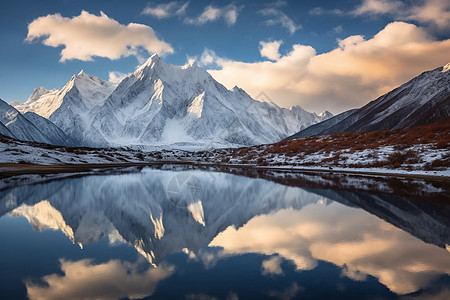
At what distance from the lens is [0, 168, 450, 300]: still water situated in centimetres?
764

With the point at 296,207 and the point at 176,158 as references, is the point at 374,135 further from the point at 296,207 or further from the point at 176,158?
the point at 176,158

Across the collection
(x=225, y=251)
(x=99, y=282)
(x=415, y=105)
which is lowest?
(x=225, y=251)

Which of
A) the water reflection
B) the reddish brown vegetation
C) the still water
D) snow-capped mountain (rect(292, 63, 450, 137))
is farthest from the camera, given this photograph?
snow-capped mountain (rect(292, 63, 450, 137))

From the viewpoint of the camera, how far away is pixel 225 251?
35.4ft

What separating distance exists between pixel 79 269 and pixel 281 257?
628 centimetres

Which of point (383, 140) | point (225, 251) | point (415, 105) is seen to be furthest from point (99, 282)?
point (415, 105)

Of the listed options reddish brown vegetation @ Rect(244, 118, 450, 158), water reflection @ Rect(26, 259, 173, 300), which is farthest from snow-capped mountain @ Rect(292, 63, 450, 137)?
water reflection @ Rect(26, 259, 173, 300)

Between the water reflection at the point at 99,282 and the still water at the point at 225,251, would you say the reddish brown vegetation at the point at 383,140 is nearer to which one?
the still water at the point at 225,251

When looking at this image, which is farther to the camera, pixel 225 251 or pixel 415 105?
pixel 415 105

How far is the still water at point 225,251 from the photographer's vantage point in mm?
7641

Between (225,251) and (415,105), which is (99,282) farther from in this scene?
(415,105)

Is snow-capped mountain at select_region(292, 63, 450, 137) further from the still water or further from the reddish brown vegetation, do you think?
the still water

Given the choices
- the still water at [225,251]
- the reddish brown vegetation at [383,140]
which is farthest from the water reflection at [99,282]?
the reddish brown vegetation at [383,140]

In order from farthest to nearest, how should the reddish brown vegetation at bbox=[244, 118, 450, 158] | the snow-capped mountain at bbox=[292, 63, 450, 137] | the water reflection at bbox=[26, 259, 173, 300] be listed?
the snow-capped mountain at bbox=[292, 63, 450, 137] → the reddish brown vegetation at bbox=[244, 118, 450, 158] → the water reflection at bbox=[26, 259, 173, 300]
